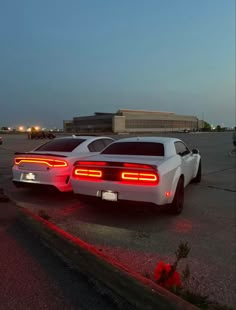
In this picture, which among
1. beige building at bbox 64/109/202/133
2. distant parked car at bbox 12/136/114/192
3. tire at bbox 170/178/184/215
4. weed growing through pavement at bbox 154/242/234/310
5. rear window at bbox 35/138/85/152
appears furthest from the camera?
beige building at bbox 64/109/202/133

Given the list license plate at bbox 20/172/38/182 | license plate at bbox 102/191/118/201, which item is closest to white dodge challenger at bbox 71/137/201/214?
license plate at bbox 102/191/118/201

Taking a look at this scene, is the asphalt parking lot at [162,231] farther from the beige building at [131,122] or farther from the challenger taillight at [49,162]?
the beige building at [131,122]

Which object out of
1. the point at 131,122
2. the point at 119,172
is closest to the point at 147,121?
the point at 131,122

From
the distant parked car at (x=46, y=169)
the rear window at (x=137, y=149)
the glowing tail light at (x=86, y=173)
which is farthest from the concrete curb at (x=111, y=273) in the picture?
the rear window at (x=137, y=149)

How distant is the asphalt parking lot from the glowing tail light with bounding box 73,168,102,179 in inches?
18.5

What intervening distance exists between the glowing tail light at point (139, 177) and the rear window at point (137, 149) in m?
1.10

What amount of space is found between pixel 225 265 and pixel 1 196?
461 centimetres

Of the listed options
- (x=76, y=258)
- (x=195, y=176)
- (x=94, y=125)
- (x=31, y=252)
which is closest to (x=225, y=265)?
(x=76, y=258)

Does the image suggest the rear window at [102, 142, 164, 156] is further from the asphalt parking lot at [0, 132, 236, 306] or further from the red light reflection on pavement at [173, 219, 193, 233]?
the red light reflection on pavement at [173, 219, 193, 233]

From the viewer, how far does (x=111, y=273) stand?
127 inches

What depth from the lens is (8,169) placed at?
11.9 meters

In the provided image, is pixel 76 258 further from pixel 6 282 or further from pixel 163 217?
pixel 163 217

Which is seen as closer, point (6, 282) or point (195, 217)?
point (6, 282)

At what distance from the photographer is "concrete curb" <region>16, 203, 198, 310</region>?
8.78ft
